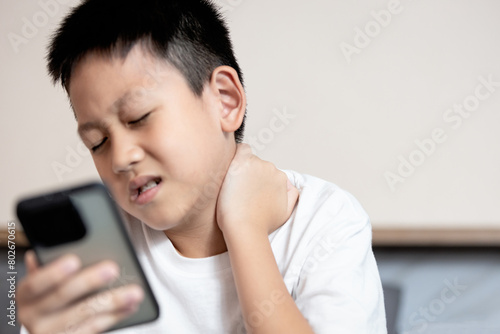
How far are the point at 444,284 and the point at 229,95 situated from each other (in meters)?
0.60

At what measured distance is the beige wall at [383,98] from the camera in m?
0.90

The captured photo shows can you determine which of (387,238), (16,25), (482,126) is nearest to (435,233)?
(387,238)

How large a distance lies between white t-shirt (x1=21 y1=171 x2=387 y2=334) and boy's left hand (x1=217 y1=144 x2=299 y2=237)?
0.02m

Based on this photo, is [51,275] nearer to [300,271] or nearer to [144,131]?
[144,131]

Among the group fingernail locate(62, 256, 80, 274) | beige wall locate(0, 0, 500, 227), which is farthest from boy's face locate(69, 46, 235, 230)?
beige wall locate(0, 0, 500, 227)

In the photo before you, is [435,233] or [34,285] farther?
[435,233]

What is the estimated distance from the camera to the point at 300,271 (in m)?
0.56

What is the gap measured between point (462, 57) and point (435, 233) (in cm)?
32

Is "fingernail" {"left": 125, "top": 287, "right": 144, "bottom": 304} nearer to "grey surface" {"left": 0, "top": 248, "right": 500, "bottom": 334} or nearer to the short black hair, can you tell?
the short black hair

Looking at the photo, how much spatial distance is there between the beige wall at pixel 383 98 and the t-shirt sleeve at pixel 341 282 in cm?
36

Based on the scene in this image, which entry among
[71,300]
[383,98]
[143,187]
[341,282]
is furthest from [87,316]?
[383,98]

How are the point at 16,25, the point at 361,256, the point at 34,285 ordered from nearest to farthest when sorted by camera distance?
1. the point at 34,285
2. the point at 361,256
3. the point at 16,25

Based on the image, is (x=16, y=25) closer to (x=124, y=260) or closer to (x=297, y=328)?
(x=124, y=260)

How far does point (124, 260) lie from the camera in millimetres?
485
